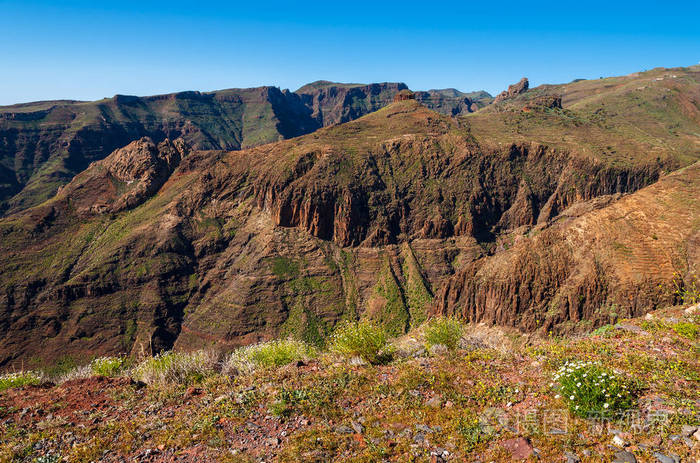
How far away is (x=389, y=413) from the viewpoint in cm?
1149

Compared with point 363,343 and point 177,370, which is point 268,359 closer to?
point 177,370

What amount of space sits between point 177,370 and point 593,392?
15949mm

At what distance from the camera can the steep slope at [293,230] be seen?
249ft

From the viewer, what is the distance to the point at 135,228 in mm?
92125

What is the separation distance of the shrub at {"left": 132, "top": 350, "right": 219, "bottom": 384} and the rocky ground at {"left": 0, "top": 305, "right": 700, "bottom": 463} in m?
0.44

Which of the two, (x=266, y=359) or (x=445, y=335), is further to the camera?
(x=266, y=359)

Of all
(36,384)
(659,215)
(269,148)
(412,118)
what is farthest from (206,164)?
(659,215)

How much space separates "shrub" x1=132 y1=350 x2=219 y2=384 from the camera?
1512cm

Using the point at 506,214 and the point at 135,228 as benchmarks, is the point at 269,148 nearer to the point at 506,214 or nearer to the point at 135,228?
the point at 135,228

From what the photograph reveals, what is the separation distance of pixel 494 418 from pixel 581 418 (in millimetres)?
2274

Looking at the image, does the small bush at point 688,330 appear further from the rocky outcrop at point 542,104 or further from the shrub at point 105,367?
the rocky outcrop at point 542,104

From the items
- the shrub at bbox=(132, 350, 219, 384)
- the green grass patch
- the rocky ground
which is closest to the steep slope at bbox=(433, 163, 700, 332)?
the rocky ground

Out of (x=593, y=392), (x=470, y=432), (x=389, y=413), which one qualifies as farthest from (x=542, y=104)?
(x=470, y=432)

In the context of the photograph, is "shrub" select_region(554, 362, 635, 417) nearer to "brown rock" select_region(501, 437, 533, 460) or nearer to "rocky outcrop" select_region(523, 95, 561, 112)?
"brown rock" select_region(501, 437, 533, 460)
